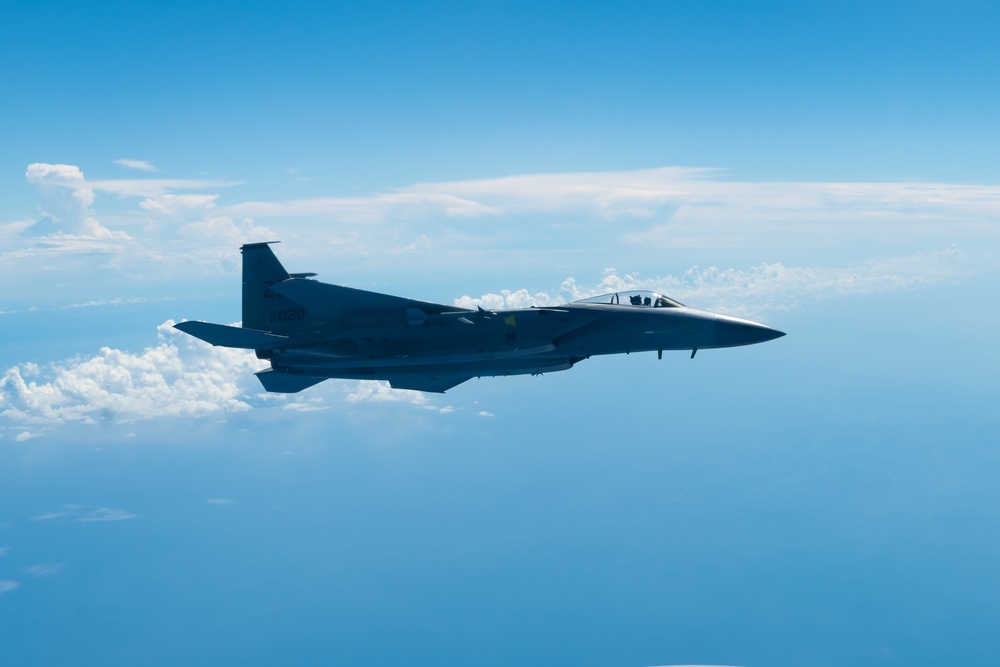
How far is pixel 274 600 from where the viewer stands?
138 m

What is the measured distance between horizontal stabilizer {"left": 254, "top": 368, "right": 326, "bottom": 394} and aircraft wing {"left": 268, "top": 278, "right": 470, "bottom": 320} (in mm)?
2996

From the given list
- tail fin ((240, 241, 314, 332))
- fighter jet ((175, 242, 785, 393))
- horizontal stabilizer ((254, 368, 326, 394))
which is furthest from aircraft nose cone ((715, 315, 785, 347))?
tail fin ((240, 241, 314, 332))

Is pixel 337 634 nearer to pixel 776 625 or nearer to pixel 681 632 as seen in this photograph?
pixel 681 632

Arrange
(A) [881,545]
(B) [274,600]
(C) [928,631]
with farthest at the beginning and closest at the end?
(A) [881,545], (B) [274,600], (C) [928,631]

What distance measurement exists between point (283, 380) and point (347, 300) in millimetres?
4416

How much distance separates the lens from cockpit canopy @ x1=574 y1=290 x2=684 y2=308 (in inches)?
882

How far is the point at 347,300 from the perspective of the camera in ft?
73.2

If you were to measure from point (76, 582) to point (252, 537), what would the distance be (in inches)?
1694

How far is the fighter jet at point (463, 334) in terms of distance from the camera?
21797mm

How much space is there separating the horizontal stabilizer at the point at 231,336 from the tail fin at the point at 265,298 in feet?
2.09

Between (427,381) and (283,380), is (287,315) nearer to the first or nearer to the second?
(283,380)

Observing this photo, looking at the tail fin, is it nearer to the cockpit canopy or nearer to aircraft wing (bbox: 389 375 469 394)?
aircraft wing (bbox: 389 375 469 394)

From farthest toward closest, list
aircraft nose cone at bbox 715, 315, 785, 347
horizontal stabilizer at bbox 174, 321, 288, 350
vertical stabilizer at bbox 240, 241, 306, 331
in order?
vertical stabilizer at bbox 240, 241, 306, 331 < aircraft nose cone at bbox 715, 315, 785, 347 < horizontal stabilizer at bbox 174, 321, 288, 350

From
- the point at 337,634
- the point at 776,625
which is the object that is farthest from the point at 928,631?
the point at 337,634
